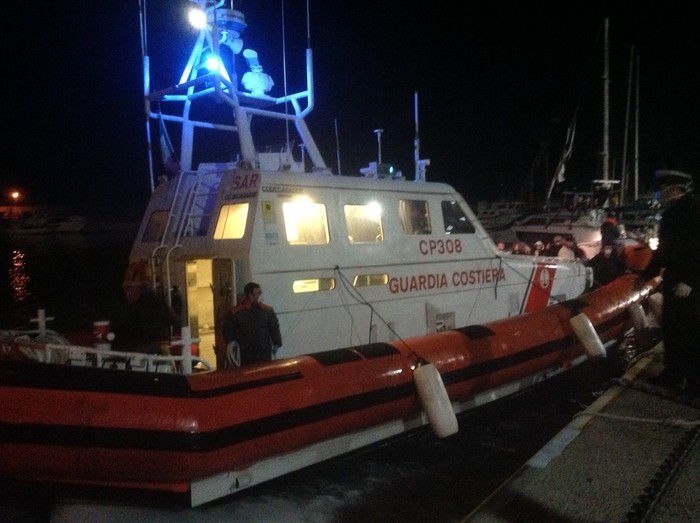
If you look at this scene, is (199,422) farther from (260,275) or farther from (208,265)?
(208,265)

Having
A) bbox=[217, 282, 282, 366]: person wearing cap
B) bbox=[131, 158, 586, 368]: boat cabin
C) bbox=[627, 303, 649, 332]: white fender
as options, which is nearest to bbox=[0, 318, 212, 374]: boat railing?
bbox=[217, 282, 282, 366]: person wearing cap

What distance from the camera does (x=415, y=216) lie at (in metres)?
6.72

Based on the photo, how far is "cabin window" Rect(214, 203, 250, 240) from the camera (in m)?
5.60

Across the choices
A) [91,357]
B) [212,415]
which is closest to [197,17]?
[91,357]

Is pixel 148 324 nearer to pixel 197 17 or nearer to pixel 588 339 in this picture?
pixel 197 17

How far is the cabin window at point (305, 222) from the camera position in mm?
5684

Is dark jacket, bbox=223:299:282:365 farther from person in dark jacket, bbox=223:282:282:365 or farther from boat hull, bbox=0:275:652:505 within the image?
boat hull, bbox=0:275:652:505

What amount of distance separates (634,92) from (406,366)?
2555 cm

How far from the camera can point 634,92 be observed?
2555cm

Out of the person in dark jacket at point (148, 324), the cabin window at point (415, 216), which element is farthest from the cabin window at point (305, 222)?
the person in dark jacket at point (148, 324)

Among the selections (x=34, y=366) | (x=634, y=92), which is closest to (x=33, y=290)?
(x=34, y=366)

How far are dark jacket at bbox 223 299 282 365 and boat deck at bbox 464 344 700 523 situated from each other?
241 centimetres

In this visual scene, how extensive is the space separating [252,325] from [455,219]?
3286 mm

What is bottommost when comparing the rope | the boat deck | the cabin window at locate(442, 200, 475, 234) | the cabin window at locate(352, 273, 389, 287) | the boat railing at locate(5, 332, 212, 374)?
the boat deck
